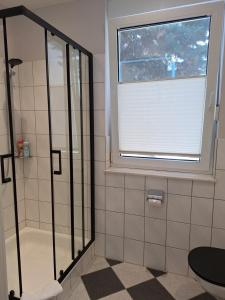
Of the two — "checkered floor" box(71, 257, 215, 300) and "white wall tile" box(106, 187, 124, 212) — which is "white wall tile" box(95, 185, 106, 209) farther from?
"checkered floor" box(71, 257, 215, 300)

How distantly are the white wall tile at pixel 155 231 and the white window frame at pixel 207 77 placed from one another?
0.46 metres

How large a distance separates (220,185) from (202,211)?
26 centimetres

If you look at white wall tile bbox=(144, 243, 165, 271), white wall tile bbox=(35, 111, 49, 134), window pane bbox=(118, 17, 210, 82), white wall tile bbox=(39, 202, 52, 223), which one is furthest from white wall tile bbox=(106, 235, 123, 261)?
window pane bbox=(118, 17, 210, 82)

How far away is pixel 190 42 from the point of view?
175cm

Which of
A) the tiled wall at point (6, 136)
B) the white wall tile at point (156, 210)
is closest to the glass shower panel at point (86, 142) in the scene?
the white wall tile at point (156, 210)

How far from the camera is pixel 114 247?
7.15ft

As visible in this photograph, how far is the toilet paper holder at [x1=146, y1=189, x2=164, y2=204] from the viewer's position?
1.90 meters

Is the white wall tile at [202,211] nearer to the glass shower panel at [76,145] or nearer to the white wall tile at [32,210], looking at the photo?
the glass shower panel at [76,145]

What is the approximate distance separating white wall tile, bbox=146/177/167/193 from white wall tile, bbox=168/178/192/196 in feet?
0.13

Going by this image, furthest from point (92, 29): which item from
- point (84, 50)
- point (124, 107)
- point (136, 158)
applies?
point (136, 158)

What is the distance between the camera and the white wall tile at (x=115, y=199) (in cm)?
208

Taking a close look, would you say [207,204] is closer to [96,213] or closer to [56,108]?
[96,213]

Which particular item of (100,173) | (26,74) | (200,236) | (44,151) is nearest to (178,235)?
(200,236)

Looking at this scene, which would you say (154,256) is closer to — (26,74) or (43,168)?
(43,168)
